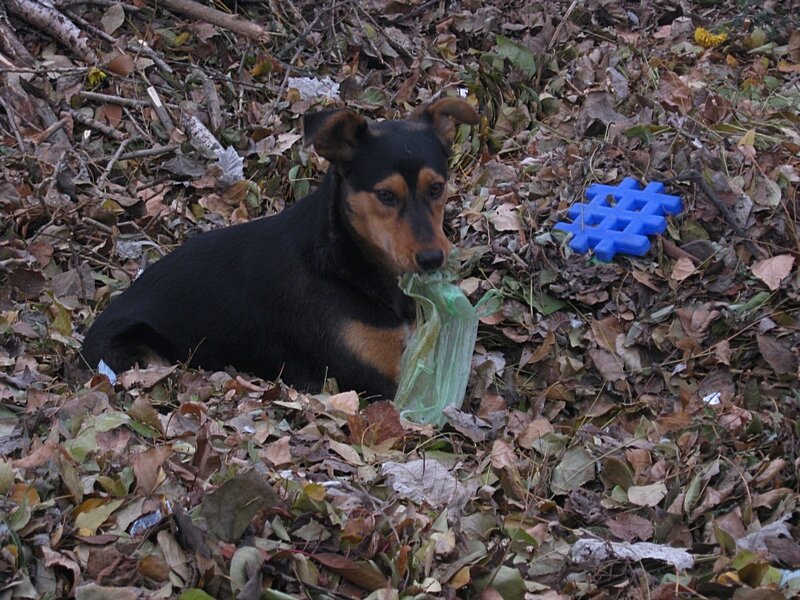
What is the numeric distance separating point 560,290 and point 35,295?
3008 millimetres

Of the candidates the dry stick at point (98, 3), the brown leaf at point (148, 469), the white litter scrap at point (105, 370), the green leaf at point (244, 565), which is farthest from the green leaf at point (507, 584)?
the dry stick at point (98, 3)

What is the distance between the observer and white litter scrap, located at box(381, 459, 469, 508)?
4125mm

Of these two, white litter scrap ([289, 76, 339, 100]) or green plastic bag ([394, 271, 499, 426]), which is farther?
white litter scrap ([289, 76, 339, 100])

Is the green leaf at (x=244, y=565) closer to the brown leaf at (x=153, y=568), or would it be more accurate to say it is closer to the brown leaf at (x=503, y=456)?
the brown leaf at (x=153, y=568)

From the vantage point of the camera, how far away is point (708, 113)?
6855 millimetres

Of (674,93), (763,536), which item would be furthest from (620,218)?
(763,536)

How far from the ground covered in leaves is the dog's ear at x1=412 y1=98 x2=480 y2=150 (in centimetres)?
94

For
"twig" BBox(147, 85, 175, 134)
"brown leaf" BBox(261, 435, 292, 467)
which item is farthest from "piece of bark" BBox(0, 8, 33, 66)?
"brown leaf" BBox(261, 435, 292, 467)

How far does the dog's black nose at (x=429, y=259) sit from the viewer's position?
4.91 meters

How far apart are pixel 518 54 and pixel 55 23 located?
340 cm

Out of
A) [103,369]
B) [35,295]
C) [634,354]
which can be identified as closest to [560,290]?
[634,354]

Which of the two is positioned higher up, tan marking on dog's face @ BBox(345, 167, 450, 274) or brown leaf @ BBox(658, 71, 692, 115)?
tan marking on dog's face @ BBox(345, 167, 450, 274)

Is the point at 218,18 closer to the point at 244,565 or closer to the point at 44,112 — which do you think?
the point at 44,112

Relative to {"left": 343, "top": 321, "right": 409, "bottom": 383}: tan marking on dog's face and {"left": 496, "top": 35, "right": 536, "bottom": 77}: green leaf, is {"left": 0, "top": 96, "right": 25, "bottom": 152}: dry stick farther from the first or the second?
{"left": 496, "top": 35, "right": 536, "bottom": 77}: green leaf
